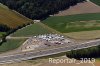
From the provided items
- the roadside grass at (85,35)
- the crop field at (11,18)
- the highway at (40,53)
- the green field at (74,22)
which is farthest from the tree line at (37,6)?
the highway at (40,53)

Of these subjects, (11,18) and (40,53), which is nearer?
(40,53)

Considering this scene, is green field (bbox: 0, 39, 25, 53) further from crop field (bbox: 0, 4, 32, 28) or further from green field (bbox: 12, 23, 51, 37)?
crop field (bbox: 0, 4, 32, 28)

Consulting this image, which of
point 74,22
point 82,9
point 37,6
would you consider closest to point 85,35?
point 74,22

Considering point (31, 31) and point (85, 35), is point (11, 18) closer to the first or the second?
point (31, 31)

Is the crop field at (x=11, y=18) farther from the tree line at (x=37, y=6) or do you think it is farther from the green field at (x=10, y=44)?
the green field at (x=10, y=44)

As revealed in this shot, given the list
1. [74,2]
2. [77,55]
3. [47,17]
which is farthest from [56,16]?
[77,55]

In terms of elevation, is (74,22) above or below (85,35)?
above

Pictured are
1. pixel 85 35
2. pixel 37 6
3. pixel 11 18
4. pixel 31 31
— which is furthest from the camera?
pixel 37 6
